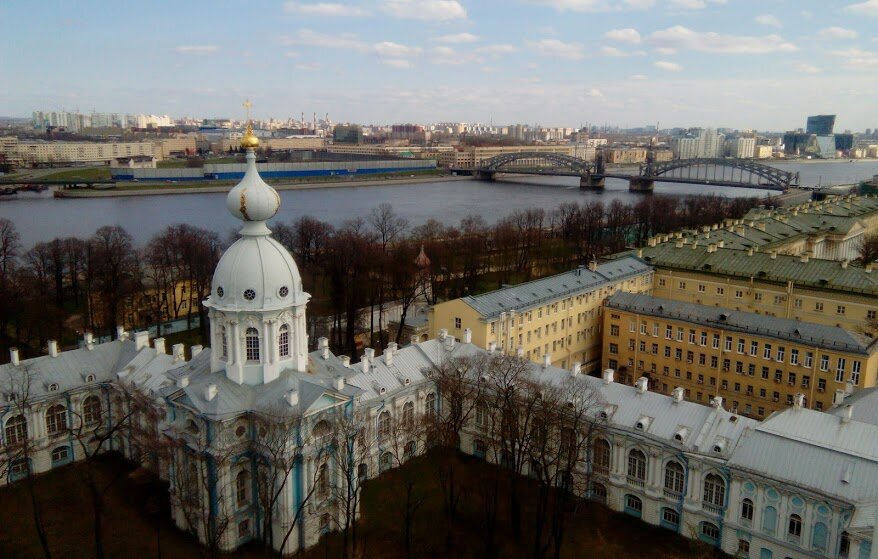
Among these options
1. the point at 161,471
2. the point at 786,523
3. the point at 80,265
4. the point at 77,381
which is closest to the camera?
the point at 786,523

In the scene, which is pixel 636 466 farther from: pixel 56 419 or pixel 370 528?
pixel 56 419

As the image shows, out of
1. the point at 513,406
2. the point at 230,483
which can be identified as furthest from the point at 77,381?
the point at 513,406

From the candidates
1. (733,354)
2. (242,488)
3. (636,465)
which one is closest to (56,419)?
(242,488)

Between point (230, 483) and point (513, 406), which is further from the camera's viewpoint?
point (513, 406)

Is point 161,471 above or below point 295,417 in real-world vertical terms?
below

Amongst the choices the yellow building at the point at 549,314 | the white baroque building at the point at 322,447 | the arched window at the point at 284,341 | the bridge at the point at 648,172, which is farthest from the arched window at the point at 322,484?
the bridge at the point at 648,172

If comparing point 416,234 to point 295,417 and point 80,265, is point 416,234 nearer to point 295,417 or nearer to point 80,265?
point 80,265
